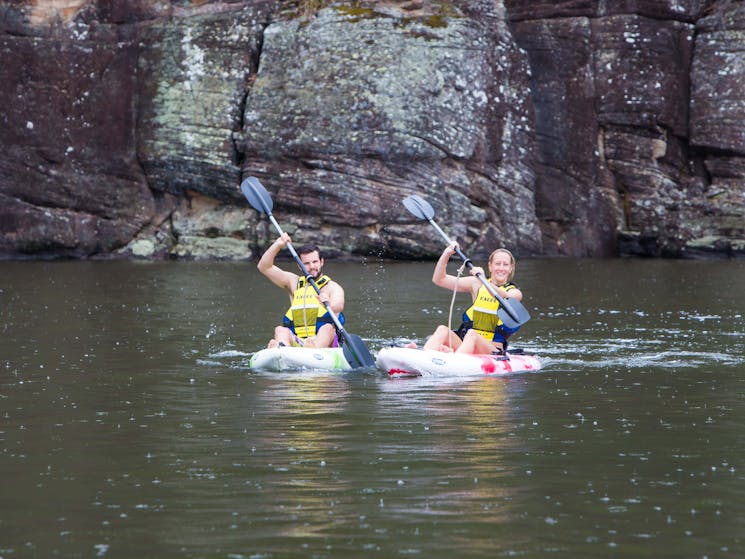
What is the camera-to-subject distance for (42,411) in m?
10.6

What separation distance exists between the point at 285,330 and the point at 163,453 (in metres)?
5.52

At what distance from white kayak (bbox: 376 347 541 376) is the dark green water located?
271 millimetres

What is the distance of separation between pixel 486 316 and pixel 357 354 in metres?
1.51

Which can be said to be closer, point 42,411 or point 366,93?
point 42,411

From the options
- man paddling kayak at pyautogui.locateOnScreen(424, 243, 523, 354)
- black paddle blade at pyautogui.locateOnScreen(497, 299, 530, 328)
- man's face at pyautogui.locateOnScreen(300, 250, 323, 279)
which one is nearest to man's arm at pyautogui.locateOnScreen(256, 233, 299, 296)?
man's face at pyautogui.locateOnScreen(300, 250, 323, 279)

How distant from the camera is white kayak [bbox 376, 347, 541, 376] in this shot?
1294 centimetres

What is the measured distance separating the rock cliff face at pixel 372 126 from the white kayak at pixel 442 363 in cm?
2030

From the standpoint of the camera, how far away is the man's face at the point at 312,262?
14.6 m

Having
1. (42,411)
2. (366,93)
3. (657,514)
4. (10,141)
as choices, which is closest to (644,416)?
(657,514)

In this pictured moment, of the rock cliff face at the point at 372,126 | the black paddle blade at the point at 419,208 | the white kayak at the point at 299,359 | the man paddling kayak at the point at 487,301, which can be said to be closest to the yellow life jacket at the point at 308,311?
the white kayak at the point at 299,359

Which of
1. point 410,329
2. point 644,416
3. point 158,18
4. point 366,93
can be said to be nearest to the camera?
point 644,416

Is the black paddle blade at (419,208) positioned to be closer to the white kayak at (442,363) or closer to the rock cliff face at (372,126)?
the white kayak at (442,363)

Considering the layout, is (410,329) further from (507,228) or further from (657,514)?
(507,228)

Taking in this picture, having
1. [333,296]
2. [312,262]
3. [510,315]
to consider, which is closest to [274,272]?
[312,262]
